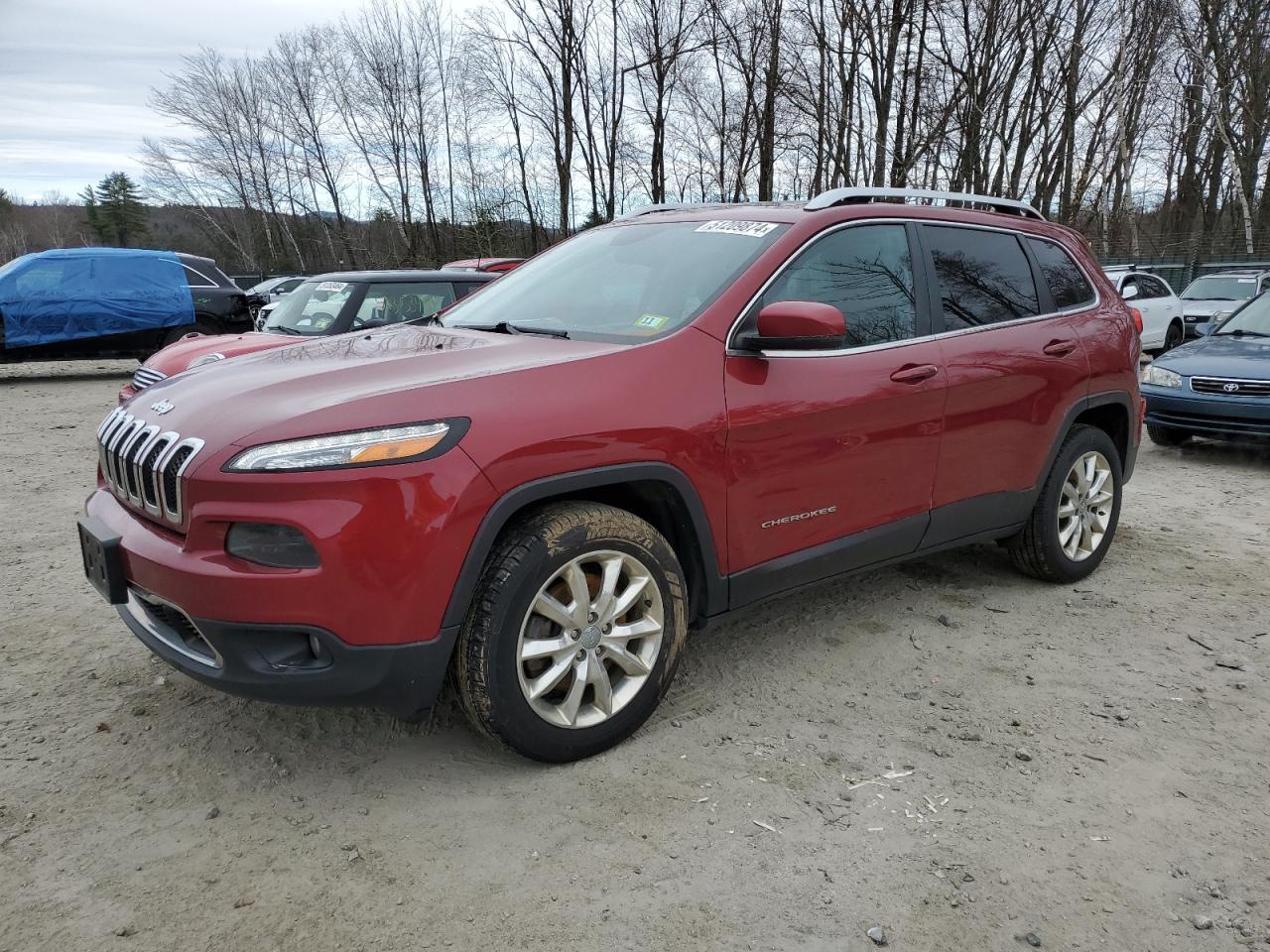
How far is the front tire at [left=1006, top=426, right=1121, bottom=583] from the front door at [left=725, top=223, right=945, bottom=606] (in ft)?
3.16

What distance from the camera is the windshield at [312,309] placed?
24.8 feet

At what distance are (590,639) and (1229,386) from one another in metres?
7.05

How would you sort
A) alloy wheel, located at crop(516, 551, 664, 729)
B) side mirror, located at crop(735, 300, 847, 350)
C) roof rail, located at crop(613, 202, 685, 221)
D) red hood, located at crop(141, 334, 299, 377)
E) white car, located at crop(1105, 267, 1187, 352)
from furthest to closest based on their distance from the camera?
white car, located at crop(1105, 267, 1187, 352)
red hood, located at crop(141, 334, 299, 377)
roof rail, located at crop(613, 202, 685, 221)
side mirror, located at crop(735, 300, 847, 350)
alloy wheel, located at crop(516, 551, 664, 729)

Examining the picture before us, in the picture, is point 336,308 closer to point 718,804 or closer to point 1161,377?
point 718,804

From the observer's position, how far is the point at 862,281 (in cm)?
346

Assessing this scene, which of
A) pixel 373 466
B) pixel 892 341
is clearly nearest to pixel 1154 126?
pixel 892 341

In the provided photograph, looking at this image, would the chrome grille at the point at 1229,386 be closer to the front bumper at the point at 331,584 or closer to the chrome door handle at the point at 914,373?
the chrome door handle at the point at 914,373

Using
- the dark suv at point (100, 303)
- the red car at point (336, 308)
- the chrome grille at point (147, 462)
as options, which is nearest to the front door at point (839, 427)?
the chrome grille at point (147, 462)

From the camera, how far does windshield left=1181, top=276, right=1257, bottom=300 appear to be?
15.8 meters

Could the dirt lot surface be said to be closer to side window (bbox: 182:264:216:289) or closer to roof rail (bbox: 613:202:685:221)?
roof rail (bbox: 613:202:685:221)

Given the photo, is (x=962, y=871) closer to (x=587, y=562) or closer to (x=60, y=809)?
(x=587, y=562)

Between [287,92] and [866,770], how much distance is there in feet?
145

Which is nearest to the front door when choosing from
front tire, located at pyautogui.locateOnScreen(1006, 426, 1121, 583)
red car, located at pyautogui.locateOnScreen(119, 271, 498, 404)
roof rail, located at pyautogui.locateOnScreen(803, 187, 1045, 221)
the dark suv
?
roof rail, located at pyautogui.locateOnScreen(803, 187, 1045, 221)

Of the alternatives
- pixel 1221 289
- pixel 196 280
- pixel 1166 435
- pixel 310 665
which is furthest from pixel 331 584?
pixel 1221 289
